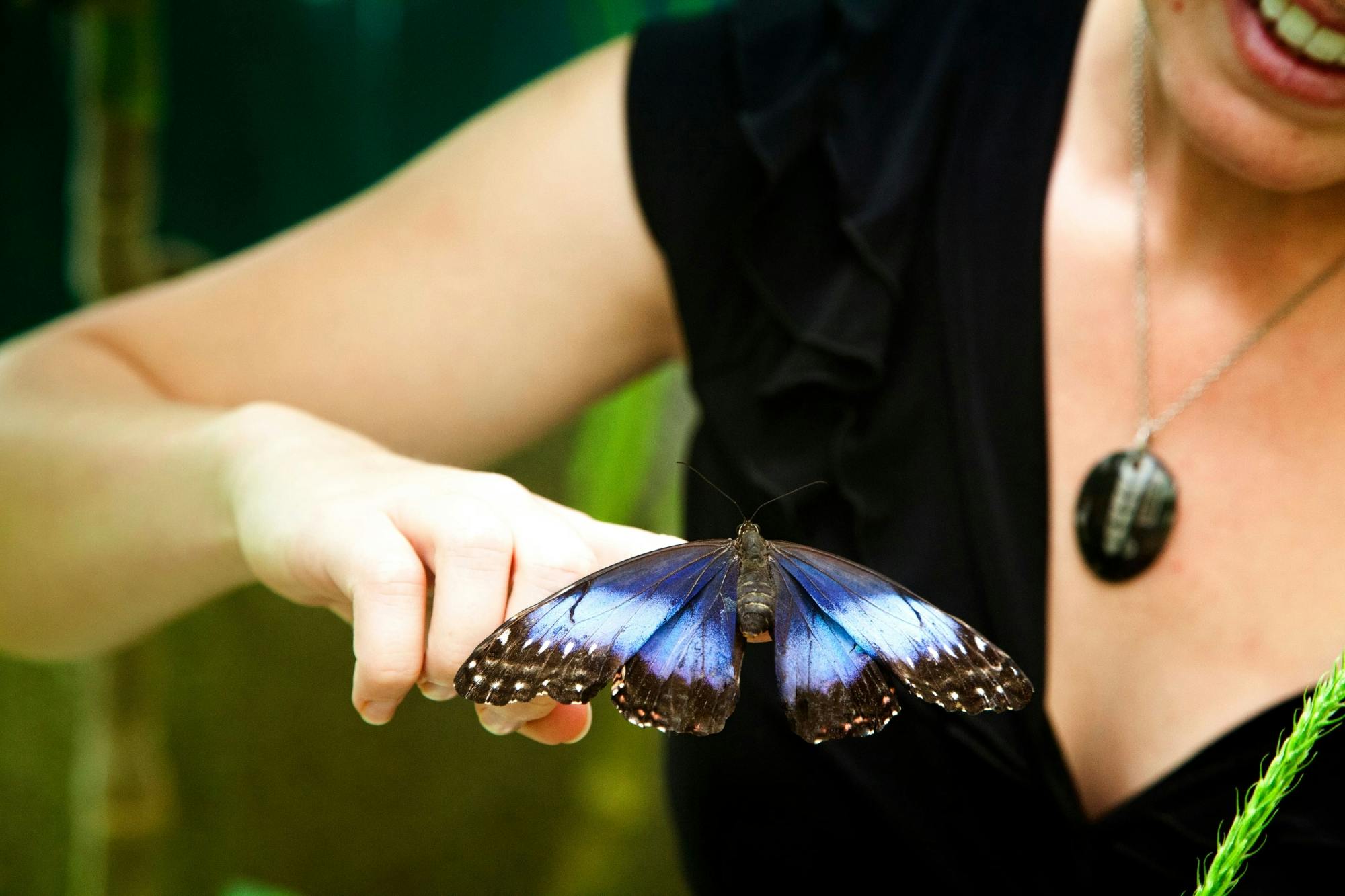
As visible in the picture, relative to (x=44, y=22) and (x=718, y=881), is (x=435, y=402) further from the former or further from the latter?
(x=44, y=22)

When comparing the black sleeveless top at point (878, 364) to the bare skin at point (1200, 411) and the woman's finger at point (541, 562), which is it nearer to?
the bare skin at point (1200, 411)

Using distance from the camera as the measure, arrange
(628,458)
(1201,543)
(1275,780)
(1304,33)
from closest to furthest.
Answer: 1. (1275,780)
2. (1304,33)
3. (1201,543)
4. (628,458)

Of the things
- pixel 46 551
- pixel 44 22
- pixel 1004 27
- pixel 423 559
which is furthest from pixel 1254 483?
pixel 44 22

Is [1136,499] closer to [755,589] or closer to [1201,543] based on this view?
[1201,543]

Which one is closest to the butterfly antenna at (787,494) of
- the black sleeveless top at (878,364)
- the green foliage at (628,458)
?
the black sleeveless top at (878,364)

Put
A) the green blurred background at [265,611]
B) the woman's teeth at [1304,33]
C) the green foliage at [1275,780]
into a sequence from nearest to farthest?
the green foliage at [1275,780] < the woman's teeth at [1304,33] < the green blurred background at [265,611]

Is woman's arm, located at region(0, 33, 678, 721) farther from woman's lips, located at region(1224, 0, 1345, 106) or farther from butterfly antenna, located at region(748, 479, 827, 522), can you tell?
woman's lips, located at region(1224, 0, 1345, 106)

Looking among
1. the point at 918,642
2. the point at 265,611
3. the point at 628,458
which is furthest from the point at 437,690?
the point at 265,611
